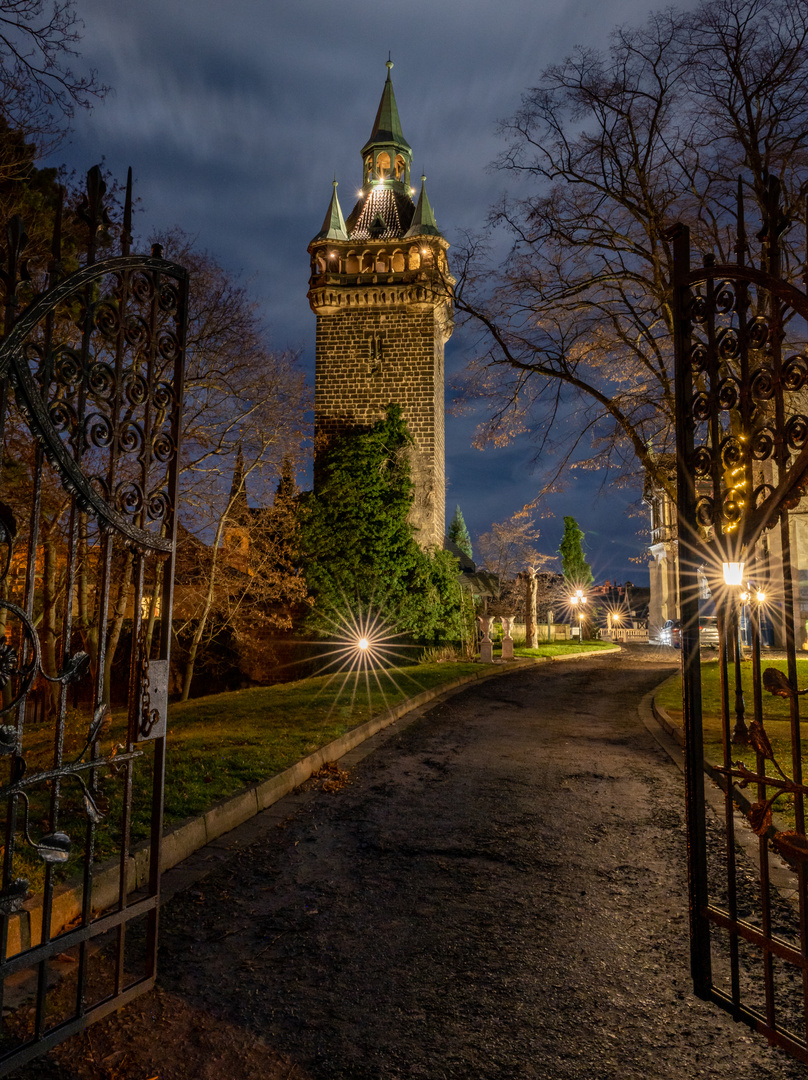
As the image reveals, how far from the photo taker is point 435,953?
346 centimetres

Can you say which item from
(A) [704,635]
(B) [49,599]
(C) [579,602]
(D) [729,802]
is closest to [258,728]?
(B) [49,599]

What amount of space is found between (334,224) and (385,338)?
16.7 feet

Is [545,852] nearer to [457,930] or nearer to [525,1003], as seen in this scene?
[457,930]

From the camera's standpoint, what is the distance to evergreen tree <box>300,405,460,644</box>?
22.4 meters

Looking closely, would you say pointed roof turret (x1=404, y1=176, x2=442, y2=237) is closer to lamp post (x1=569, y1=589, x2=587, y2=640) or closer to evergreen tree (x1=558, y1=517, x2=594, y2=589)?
lamp post (x1=569, y1=589, x2=587, y2=640)

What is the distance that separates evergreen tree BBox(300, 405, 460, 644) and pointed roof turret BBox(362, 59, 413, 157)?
14.2 metres

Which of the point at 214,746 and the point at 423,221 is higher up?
the point at 423,221

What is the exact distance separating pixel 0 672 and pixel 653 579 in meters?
42.8

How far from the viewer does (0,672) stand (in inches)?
94.2

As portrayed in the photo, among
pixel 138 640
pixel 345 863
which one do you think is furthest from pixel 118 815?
pixel 138 640

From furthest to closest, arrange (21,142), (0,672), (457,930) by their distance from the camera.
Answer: (21,142)
(457,930)
(0,672)

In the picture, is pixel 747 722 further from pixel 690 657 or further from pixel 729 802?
pixel 729 802

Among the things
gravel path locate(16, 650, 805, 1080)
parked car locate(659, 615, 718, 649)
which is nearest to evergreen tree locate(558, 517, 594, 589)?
parked car locate(659, 615, 718, 649)

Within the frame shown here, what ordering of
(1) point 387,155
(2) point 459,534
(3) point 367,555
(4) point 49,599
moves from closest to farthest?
(4) point 49,599 → (3) point 367,555 → (1) point 387,155 → (2) point 459,534
